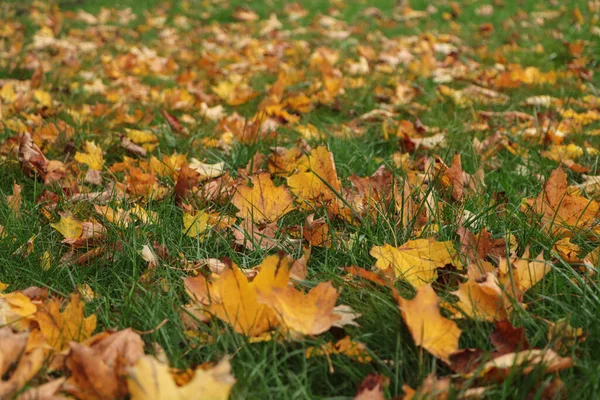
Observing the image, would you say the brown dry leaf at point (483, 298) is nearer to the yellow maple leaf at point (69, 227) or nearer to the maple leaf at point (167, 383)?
the maple leaf at point (167, 383)

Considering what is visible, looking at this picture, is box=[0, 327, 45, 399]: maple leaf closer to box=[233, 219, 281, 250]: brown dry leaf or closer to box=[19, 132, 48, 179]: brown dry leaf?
box=[233, 219, 281, 250]: brown dry leaf

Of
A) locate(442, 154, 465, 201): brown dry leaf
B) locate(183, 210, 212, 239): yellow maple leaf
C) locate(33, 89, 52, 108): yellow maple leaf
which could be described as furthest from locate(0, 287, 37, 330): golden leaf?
locate(33, 89, 52, 108): yellow maple leaf

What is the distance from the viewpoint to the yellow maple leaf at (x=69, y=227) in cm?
161

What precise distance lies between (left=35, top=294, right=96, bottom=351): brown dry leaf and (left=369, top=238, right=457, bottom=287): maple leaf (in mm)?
642

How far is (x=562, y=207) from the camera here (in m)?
1.60

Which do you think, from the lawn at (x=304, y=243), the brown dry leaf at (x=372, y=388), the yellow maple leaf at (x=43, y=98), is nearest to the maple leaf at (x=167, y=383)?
the lawn at (x=304, y=243)

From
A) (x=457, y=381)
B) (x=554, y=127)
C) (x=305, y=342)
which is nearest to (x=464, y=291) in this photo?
(x=457, y=381)

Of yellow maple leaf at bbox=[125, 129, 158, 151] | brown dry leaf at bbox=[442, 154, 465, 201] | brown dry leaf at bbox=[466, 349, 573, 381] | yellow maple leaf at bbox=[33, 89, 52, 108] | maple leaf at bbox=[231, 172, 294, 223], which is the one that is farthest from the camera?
yellow maple leaf at bbox=[33, 89, 52, 108]

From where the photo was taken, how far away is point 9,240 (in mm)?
1570

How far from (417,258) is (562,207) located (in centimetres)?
50

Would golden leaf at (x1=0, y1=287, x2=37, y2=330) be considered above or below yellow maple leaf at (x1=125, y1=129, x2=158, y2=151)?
above

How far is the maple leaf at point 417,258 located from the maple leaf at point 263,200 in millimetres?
414

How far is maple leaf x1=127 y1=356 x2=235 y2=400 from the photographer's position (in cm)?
90

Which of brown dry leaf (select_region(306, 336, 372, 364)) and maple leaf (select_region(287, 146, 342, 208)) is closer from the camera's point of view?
brown dry leaf (select_region(306, 336, 372, 364))
